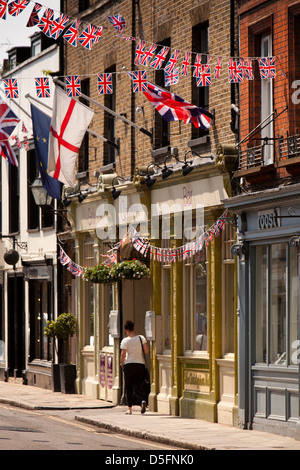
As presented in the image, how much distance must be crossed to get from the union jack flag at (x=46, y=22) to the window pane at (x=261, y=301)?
5.09 metres

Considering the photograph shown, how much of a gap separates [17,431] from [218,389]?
3990 mm

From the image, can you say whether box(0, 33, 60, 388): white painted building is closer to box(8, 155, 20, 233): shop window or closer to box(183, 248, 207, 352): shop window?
box(8, 155, 20, 233): shop window

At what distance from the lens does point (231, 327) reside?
20031mm

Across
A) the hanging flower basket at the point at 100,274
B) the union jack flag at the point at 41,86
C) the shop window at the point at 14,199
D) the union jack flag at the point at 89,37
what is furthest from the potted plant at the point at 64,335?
the union jack flag at the point at 89,37

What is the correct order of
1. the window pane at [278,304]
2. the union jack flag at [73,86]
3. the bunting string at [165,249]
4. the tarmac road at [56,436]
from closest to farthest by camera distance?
1. the tarmac road at [56,436]
2. the window pane at [278,304]
3. the bunting string at [165,249]
4. the union jack flag at [73,86]

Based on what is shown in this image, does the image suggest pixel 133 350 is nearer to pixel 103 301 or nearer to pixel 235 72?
pixel 103 301

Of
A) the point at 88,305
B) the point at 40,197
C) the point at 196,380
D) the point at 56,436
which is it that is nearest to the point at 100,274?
the point at 196,380

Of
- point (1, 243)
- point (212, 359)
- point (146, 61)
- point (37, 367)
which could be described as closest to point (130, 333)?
point (212, 359)

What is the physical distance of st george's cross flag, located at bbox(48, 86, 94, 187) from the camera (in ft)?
68.0

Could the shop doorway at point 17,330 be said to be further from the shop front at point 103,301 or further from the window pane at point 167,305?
the window pane at point 167,305

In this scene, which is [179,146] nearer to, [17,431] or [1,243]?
[17,431]

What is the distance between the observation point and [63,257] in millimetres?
27641

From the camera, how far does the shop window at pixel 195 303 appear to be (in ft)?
69.2

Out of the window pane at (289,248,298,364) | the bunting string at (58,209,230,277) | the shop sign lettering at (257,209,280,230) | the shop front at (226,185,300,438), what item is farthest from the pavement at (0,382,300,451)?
the shop sign lettering at (257,209,280,230)
